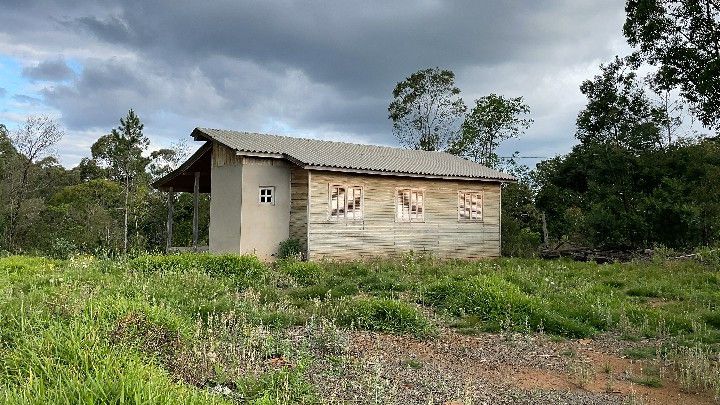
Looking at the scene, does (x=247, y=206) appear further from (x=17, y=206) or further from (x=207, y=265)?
(x=17, y=206)

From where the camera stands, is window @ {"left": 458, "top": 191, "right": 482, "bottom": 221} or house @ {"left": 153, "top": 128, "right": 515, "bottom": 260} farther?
window @ {"left": 458, "top": 191, "right": 482, "bottom": 221}

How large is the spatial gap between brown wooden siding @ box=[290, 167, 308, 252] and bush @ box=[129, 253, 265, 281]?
15.9 ft

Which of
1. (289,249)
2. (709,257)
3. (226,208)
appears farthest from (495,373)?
(709,257)

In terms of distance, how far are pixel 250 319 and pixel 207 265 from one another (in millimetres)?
5226

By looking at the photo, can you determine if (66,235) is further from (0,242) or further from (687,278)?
(687,278)

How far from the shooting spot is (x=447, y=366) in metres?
5.98

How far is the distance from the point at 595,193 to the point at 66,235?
71.5 ft

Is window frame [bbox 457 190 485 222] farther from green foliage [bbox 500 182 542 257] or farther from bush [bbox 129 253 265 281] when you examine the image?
bush [bbox 129 253 265 281]

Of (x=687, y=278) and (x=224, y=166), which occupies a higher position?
(x=224, y=166)

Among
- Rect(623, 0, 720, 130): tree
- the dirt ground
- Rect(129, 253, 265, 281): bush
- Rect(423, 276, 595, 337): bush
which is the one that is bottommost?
the dirt ground

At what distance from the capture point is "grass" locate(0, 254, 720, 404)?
4.19 m

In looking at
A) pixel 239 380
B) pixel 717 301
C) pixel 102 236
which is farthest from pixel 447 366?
pixel 102 236

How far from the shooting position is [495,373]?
19.3 feet

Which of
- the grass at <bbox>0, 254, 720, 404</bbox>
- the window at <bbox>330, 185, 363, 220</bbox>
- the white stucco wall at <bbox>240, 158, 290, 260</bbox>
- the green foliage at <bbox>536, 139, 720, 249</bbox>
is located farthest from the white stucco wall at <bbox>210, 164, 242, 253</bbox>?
the green foliage at <bbox>536, 139, 720, 249</bbox>
